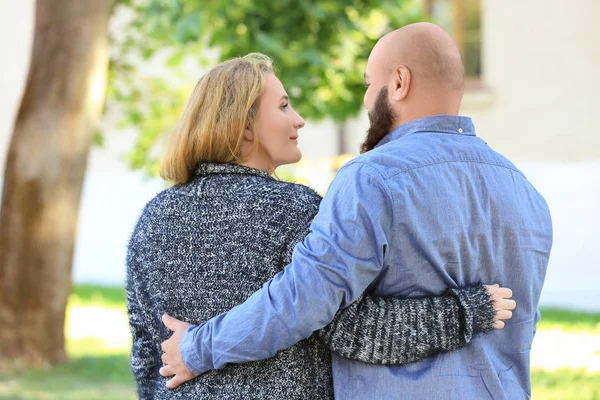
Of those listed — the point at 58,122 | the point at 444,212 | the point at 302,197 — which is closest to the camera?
the point at 444,212

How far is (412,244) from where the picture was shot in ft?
7.47

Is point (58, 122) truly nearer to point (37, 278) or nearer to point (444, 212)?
point (37, 278)

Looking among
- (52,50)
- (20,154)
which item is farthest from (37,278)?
(52,50)

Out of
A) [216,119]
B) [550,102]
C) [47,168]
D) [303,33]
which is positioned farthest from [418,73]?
[550,102]

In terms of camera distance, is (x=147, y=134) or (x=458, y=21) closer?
(x=147, y=134)

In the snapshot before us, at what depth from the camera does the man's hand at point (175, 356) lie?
8.09 feet

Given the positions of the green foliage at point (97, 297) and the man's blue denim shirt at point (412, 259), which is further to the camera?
the green foliage at point (97, 297)

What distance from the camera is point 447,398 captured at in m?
2.29

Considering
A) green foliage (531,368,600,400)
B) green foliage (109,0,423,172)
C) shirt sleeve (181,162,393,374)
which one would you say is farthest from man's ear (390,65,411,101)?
green foliage (109,0,423,172)

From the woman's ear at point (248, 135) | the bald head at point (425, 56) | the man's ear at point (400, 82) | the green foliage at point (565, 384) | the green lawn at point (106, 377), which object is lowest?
the green lawn at point (106, 377)

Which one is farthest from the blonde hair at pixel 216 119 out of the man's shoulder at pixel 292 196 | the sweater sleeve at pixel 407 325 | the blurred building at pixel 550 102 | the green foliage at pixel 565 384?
the blurred building at pixel 550 102

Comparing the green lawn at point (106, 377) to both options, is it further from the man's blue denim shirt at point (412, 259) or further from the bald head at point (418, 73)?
the bald head at point (418, 73)

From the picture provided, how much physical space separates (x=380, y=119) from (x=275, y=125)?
0.31 m

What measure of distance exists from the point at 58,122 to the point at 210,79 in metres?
5.60
